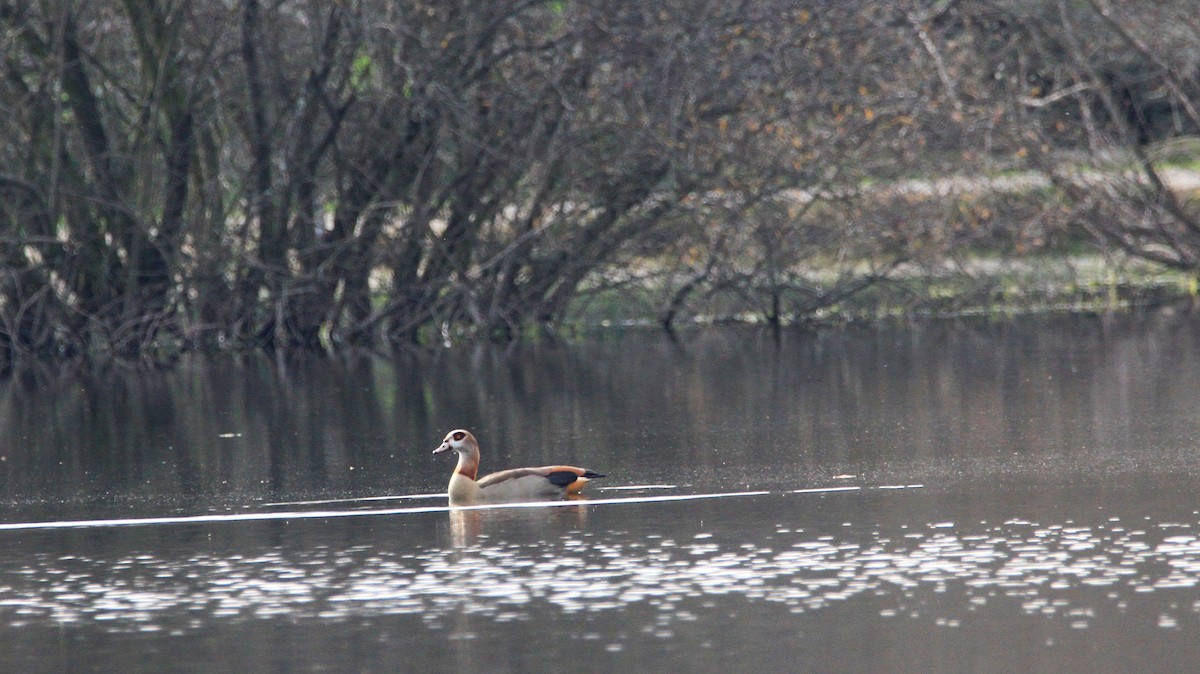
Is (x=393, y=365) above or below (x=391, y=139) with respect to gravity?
below

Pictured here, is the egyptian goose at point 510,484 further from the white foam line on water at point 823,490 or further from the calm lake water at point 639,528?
the white foam line on water at point 823,490

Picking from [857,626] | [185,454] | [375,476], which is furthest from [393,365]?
[857,626]

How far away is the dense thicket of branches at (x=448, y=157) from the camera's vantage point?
21.4m

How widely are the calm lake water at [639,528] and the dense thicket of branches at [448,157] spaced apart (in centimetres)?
523

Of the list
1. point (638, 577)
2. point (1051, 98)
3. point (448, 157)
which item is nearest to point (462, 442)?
point (638, 577)

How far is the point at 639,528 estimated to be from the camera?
29.5 feet

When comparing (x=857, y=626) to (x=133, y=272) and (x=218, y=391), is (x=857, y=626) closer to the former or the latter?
(x=218, y=391)

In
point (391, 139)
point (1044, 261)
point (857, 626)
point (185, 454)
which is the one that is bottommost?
point (857, 626)

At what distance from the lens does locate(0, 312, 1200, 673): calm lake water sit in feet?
22.1

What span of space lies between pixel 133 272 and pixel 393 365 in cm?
383

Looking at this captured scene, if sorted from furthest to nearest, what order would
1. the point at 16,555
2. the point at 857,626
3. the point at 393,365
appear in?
the point at 393,365 < the point at 16,555 < the point at 857,626

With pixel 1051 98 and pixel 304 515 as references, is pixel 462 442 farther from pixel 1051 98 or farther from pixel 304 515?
pixel 1051 98

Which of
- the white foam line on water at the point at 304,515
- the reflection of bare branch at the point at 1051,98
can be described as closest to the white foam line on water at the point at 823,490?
the white foam line on water at the point at 304,515

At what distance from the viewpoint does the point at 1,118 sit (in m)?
21.1
